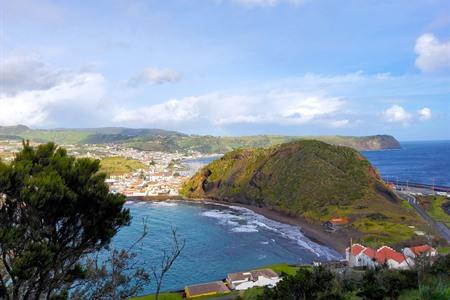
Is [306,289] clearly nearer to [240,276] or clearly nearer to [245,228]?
[240,276]

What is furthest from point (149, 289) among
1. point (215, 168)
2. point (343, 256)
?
point (215, 168)

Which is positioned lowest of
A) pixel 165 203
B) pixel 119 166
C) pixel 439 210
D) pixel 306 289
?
pixel 165 203

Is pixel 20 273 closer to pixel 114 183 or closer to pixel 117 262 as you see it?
pixel 117 262

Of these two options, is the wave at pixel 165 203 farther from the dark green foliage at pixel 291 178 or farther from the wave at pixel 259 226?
the wave at pixel 259 226

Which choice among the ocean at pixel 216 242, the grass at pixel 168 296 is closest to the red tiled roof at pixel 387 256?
the ocean at pixel 216 242

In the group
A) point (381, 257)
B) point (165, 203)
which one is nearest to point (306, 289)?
point (381, 257)

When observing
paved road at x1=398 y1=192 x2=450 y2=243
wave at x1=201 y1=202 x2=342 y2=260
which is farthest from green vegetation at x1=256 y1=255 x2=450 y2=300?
paved road at x1=398 y1=192 x2=450 y2=243
